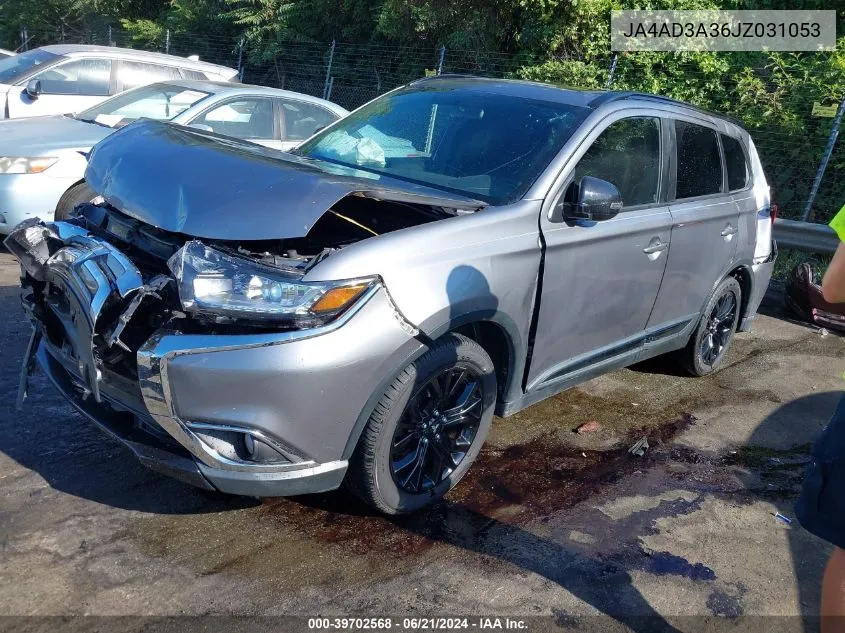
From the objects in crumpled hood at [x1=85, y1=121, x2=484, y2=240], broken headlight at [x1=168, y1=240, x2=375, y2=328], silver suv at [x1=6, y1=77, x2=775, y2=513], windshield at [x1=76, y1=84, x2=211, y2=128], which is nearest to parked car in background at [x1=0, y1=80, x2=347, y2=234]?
windshield at [x1=76, y1=84, x2=211, y2=128]

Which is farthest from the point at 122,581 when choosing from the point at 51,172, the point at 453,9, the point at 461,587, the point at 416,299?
the point at 453,9

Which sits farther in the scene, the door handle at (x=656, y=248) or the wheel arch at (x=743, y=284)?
the wheel arch at (x=743, y=284)

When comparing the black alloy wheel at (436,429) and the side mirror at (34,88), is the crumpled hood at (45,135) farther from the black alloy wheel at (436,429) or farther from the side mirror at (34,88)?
the black alloy wheel at (436,429)

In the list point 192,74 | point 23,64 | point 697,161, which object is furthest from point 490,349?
point 23,64

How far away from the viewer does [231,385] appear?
2.80 metres

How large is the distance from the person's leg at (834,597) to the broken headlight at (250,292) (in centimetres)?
179

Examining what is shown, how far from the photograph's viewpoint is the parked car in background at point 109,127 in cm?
655

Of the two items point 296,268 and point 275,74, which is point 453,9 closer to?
point 275,74

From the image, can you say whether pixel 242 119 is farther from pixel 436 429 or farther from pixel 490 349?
pixel 436 429

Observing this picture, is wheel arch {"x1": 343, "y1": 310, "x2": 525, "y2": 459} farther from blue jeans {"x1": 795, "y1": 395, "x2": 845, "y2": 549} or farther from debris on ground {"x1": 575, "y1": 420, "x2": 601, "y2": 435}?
blue jeans {"x1": 795, "y1": 395, "x2": 845, "y2": 549}

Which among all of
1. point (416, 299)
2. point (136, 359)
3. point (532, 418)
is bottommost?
point (532, 418)

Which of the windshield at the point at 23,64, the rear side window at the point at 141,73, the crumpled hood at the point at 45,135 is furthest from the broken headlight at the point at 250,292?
the windshield at the point at 23,64

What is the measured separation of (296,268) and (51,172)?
454 centimetres

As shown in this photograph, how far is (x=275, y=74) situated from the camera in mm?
19000
